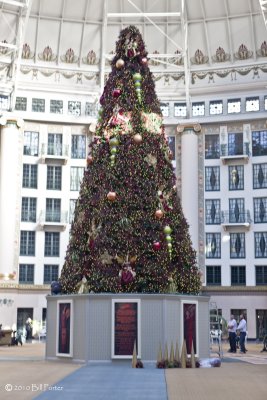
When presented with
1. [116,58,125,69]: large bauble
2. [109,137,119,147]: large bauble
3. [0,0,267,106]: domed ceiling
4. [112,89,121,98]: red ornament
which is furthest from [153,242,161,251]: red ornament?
[0,0,267,106]: domed ceiling

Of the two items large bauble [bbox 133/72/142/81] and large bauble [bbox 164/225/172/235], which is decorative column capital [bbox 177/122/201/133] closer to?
large bauble [bbox 133/72/142/81]

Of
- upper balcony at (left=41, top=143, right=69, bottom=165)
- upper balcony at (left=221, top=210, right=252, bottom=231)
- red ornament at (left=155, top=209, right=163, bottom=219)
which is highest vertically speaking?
upper balcony at (left=41, top=143, right=69, bottom=165)

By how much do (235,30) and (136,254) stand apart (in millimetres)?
35057

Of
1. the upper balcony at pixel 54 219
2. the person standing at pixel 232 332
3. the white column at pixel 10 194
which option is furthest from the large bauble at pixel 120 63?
the upper balcony at pixel 54 219

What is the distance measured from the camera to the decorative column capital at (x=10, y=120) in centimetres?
Answer: 5009

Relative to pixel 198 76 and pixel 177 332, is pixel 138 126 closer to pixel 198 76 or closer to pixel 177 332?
pixel 177 332

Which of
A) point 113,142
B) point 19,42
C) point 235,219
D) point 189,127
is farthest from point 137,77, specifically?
point 235,219

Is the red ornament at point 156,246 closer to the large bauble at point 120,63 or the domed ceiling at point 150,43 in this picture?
the large bauble at point 120,63

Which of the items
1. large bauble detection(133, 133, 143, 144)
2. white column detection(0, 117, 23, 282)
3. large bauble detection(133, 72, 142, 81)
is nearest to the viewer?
large bauble detection(133, 133, 143, 144)

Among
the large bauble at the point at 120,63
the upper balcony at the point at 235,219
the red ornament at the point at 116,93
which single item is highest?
the large bauble at the point at 120,63

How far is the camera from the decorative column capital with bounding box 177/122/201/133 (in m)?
51.5

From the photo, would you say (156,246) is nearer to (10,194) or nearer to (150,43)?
(10,194)

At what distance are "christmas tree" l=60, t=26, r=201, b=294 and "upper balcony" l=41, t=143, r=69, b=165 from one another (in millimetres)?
27771

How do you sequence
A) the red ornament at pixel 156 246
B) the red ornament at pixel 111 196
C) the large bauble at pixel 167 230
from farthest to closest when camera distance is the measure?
the large bauble at pixel 167 230, the red ornament at pixel 111 196, the red ornament at pixel 156 246
